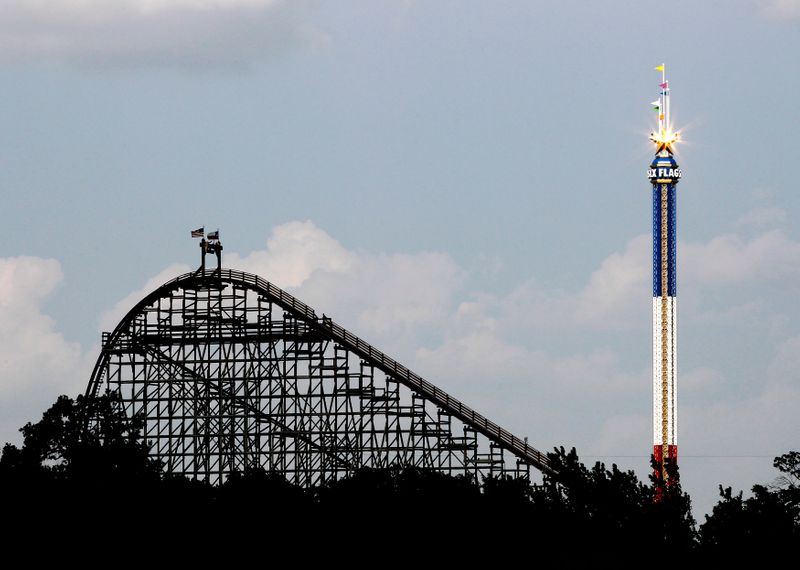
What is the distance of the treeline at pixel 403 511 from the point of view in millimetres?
48812

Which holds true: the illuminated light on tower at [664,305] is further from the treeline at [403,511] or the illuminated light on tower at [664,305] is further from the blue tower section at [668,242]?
the treeline at [403,511]

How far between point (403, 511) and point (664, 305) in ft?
127

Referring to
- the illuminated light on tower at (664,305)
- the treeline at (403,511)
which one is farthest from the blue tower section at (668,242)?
the treeline at (403,511)

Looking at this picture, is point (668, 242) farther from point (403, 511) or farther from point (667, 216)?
point (403, 511)

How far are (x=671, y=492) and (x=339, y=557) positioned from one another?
9983mm

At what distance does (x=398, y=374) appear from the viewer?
73312mm

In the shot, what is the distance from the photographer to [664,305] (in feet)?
305

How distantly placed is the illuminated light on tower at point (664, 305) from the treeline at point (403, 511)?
24.8m

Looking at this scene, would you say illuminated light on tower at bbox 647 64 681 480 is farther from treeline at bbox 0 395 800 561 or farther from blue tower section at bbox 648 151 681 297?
treeline at bbox 0 395 800 561

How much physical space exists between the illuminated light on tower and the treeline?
24.8 m

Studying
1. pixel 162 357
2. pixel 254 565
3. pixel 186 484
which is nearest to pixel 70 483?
pixel 186 484

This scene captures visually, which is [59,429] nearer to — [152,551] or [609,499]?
[152,551]

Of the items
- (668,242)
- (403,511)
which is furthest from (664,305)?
(403,511)

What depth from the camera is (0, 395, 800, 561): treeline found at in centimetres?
4881
